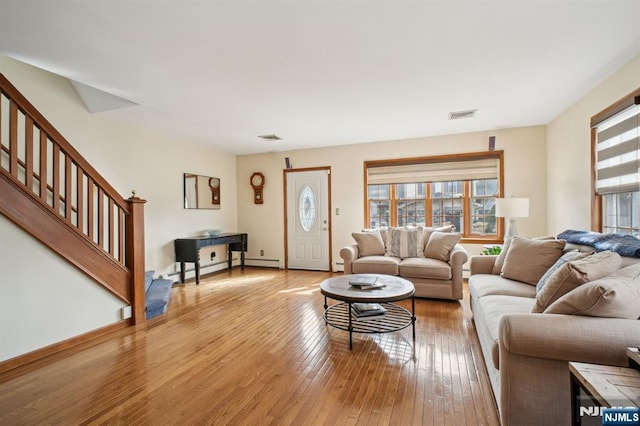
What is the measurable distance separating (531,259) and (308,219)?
3912 millimetres

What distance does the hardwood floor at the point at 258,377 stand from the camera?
1.72m

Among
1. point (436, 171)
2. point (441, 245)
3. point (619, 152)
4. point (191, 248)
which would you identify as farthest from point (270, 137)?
point (619, 152)

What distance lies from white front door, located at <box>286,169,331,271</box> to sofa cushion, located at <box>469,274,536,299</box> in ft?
10.7

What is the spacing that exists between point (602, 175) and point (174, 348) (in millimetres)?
4390

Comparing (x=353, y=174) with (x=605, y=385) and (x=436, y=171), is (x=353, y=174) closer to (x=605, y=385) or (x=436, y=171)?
Answer: (x=436, y=171)

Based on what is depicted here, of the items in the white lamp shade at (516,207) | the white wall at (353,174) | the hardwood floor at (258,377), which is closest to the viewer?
the hardwood floor at (258,377)

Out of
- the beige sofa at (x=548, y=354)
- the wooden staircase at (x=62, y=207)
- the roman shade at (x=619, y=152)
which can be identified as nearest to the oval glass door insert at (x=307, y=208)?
the wooden staircase at (x=62, y=207)

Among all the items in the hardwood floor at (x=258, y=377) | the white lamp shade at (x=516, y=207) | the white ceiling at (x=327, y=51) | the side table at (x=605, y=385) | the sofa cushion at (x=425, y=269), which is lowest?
the hardwood floor at (x=258, y=377)

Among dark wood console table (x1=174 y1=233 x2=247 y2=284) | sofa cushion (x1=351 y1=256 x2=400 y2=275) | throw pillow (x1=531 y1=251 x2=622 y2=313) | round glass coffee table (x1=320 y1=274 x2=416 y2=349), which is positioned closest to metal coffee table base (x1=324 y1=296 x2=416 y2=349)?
round glass coffee table (x1=320 y1=274 x2=416 y2=349)

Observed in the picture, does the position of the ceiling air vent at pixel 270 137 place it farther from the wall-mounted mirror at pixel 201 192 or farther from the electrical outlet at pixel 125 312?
the electrical outlet at pixel 125 312

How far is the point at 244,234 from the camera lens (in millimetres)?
5914

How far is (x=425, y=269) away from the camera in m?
3.81

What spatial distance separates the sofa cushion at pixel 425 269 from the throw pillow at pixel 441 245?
4.0 inches

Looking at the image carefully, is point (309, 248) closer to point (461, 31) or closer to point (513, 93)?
point (513, 93)
